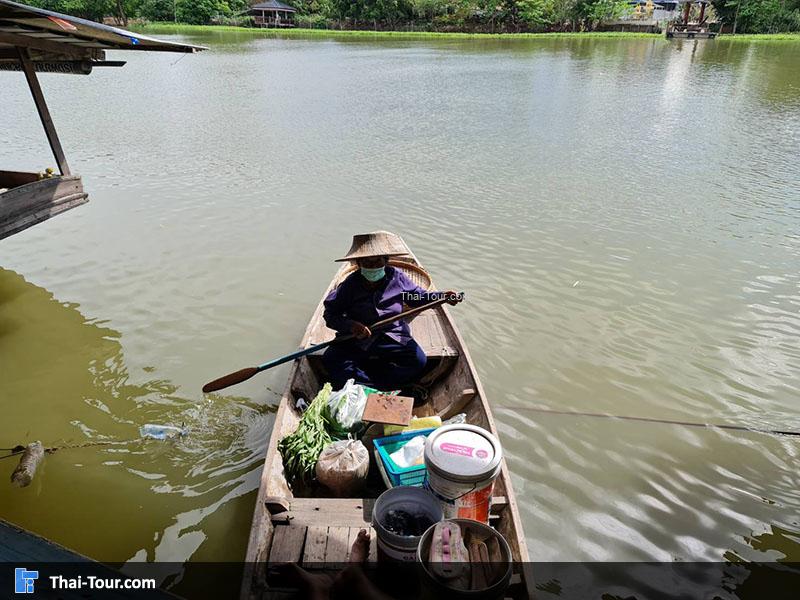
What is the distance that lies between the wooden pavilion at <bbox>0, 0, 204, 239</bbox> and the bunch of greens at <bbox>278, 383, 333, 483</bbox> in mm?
4120

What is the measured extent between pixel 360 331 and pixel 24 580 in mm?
3306

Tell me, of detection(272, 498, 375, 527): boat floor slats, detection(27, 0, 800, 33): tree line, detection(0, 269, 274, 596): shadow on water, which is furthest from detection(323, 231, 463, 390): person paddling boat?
detection(27, 0, 800, 33): tree line

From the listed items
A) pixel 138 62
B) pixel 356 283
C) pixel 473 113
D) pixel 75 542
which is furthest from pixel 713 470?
pixel 138 62

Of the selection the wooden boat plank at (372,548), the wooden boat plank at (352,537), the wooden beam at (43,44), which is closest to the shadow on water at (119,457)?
the wooden boat plank at (352,537)

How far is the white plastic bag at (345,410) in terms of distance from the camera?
12.3 ft

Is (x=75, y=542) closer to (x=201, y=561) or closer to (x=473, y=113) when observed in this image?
(x=201, y=561)

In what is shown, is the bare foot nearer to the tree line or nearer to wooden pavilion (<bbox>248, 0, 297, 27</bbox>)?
the tree line

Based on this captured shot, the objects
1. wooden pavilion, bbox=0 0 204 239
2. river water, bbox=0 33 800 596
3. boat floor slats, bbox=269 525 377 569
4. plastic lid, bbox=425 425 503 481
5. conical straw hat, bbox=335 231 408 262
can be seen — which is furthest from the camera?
wooden pavilion, bbox=0 0 204 239

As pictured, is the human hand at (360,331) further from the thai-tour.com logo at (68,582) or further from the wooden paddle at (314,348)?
the thai-tour.com logo at (68,582)

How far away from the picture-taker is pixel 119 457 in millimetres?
4395

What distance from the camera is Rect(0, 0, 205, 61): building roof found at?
14.4ft

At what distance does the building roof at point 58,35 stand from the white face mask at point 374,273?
11.6ft

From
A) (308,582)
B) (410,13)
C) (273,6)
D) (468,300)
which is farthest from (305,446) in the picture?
(273,6)

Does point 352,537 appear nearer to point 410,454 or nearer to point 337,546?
point 337,546
